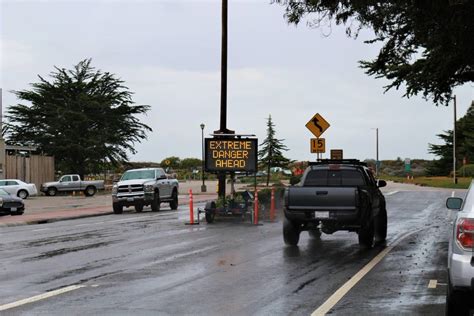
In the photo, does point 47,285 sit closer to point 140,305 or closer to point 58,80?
point 140,305

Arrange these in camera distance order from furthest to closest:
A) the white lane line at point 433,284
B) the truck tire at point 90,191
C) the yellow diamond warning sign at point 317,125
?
the truck tire at point 90,191
the yellow diamond warning sign at point 317,125
the white lane line at point 433,284

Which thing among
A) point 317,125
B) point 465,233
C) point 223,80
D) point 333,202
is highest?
point 223,80

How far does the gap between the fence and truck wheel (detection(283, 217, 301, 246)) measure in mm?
40021

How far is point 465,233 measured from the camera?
6.51m

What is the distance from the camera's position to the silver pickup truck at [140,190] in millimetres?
30172

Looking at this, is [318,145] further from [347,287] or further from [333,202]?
[347,287]

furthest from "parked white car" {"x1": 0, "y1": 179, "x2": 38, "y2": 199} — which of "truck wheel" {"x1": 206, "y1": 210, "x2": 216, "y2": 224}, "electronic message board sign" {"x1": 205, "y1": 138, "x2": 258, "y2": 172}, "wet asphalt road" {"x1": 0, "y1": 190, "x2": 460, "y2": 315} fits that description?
"wet asphalt road" {"x1": 0, "y1": 190, "x2": 460, "y2": 315}

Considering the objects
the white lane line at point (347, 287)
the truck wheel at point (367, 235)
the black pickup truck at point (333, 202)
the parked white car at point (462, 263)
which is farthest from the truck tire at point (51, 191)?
the parked white car at point (462, 263)

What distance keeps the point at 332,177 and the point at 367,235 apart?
167 centimetres

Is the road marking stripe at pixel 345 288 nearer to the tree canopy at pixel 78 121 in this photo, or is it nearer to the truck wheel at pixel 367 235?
the truck wheel at pixel 367 235

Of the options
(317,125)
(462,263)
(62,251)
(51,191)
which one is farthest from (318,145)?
(51,191)

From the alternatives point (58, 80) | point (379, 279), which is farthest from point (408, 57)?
point (58, 80)

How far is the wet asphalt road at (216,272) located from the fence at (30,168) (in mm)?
33991

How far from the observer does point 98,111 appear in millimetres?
60531
